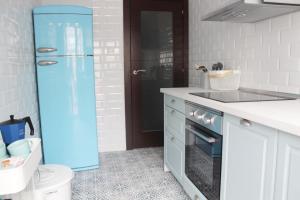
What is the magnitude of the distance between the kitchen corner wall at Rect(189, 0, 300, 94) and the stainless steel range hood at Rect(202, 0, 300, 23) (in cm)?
8

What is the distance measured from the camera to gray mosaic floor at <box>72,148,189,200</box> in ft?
7.04

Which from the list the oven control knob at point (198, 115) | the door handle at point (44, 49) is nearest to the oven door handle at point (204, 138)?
the oven control knob at point (198, 115)

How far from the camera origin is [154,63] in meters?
3.32

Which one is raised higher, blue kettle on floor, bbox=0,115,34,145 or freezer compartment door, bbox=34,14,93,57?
freezer compartment door, bbox=34,14,93,57

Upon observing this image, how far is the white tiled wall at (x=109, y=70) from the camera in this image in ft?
10.2

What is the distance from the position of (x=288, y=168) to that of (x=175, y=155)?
1.34m

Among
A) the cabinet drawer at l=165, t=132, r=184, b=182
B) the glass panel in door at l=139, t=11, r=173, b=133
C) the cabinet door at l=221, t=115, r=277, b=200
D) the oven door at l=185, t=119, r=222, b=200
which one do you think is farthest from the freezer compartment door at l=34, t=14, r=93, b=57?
the cabinet door at l=221, t=115, r=277, b=200

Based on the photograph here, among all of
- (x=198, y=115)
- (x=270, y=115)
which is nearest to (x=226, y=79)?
(x=198, y=115)

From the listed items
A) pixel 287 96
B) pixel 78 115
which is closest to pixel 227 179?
pixel 287 96

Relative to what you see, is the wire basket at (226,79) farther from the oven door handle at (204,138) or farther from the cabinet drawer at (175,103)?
the oven door handle at (204,138)

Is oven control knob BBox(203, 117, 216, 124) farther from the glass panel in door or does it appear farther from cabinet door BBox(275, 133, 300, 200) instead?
the glass panel in door

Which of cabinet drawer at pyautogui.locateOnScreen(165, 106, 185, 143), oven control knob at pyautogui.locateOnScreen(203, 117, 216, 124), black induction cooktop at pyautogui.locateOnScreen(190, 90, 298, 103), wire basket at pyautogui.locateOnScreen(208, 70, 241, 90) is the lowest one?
cabinet drawer at pyautogui.locateOnScreen(165, 106, 185, 143)

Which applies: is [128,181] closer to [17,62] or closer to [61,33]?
[17,62]

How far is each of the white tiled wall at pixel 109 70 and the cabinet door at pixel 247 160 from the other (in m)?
2.07
